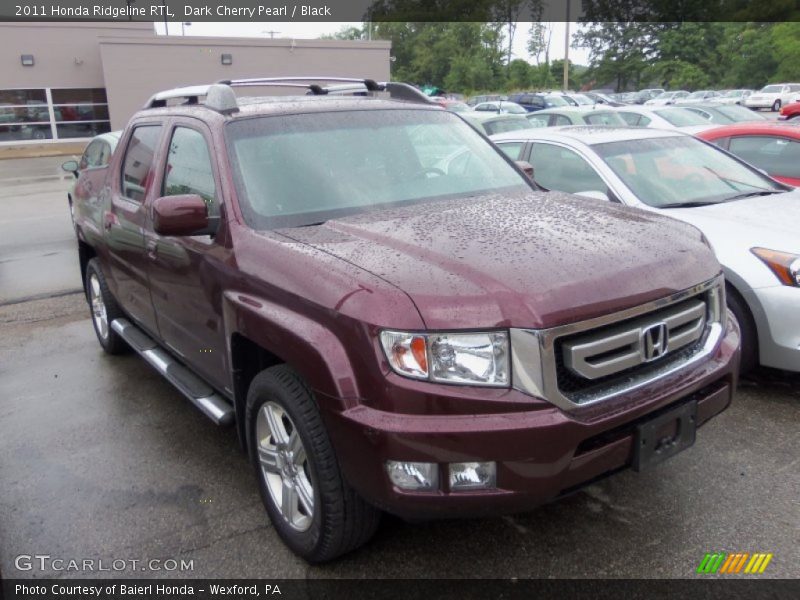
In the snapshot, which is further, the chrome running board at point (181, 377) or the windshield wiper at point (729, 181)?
the windshield wiper at point (729, 181)

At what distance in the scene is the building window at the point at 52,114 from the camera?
94.2ft

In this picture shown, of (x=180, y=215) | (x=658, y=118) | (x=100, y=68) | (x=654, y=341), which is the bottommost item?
(x=654, y=341)

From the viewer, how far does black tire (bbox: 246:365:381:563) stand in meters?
2.58

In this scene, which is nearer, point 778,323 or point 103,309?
point 778,323

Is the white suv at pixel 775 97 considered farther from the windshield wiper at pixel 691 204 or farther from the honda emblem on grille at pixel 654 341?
the honda emblem on grille at pixel 654 341

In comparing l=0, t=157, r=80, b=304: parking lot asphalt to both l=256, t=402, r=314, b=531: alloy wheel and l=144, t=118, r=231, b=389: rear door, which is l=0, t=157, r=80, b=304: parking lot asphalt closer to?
l=144, t=118, r=231, b=389: rear door

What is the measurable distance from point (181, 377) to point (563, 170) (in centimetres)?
354

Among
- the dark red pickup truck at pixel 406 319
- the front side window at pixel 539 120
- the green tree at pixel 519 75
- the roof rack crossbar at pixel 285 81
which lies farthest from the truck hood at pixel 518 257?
the green tree at pixel 519 75

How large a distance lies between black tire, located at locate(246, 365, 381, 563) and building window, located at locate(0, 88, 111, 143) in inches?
1212

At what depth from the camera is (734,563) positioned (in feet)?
9.20

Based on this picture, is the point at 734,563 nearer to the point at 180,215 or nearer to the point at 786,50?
the point at 180,215

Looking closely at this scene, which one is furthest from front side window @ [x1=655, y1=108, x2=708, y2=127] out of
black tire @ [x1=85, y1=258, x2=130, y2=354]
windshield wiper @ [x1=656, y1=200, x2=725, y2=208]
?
black tire @ [x1=85, y1=258, x2=130, y2=354]

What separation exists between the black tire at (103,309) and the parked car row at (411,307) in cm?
80

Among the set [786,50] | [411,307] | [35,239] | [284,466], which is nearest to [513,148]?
[284,466]
